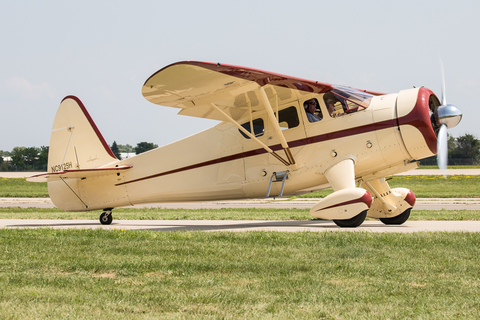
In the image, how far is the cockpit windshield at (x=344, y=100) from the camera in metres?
10.9

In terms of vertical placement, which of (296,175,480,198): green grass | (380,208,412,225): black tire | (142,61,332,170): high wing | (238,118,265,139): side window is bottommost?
(296,175,480,198): green grass

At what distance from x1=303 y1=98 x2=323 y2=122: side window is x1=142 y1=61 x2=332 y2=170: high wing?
0.27m

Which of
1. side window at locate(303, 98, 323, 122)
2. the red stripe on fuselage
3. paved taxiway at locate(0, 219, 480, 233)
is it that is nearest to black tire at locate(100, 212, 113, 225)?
paved taxiway at locate(0, 219, 480, 233)

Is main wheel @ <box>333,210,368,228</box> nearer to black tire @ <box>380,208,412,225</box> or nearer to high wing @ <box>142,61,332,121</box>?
black tire @ <box>380,208,412,225</box>

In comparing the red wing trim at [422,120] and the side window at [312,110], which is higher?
the side window at [312,110]

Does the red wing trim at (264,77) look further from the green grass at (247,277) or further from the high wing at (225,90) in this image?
the green grass at (247,277)

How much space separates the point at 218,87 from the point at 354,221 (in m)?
4.34

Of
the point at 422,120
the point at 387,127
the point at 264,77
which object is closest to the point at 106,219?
the point at 264,77

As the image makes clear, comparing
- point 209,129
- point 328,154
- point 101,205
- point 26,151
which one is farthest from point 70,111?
point 26,151

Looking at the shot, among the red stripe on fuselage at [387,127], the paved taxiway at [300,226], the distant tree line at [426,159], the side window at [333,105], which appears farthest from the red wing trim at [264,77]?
the distant tree line at [426,159]

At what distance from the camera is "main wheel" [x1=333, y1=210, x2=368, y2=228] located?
10180 millimetres

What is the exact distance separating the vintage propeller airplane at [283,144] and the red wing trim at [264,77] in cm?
2

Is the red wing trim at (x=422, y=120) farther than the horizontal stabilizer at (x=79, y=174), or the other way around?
the horizontal stabilizer at (x=79, y=174)

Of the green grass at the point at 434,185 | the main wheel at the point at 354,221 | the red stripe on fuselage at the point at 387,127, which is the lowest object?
the green grass at the point at 434,185
